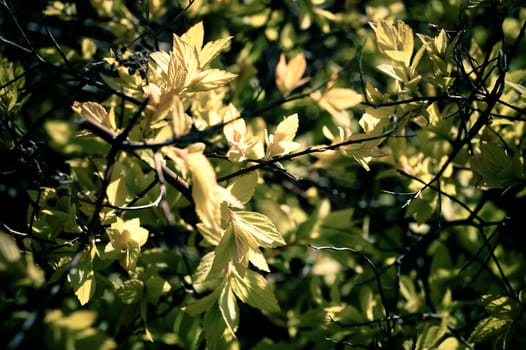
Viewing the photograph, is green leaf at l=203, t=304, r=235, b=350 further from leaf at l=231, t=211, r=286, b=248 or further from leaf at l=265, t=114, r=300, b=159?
leaf at l=265, t=114, r=300, b=159

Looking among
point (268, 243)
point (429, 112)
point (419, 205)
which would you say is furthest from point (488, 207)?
point (268, 243)

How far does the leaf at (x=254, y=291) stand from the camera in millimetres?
1080

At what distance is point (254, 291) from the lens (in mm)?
1096

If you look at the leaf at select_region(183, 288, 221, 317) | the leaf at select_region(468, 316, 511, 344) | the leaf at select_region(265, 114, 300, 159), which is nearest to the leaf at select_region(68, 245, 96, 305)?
the leaf at select_region(183, 288, 221, 317)

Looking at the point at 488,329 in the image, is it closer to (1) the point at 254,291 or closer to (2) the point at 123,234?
(1) the point at 254,291

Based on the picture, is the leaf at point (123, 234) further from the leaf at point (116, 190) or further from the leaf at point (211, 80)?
the leaf at point (211, 80)

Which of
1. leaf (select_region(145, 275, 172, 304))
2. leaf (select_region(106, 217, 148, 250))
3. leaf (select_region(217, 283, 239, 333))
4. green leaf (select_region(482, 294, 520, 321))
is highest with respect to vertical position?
leaf (select_region(106, 217, 148, 250))

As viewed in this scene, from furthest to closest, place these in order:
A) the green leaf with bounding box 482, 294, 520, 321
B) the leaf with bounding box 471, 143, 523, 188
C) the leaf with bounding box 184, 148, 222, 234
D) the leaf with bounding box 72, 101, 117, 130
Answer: the green leaf with bounding box 482, 294, 520, 321 → the leaf with bounding box 471, 143, 523, 188 → the leaf with bounding box 72, 101, 117, 130 → the leaf with bounding box 184, 148, 222, 234

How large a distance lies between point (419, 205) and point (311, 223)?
36cm

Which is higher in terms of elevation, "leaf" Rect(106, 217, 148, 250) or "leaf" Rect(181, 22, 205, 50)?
"leaf" Rect(181, 22, 205, 50)

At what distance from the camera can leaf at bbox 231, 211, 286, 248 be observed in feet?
3.28

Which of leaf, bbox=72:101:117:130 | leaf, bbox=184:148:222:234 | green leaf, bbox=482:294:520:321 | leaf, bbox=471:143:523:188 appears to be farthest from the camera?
green leaf, bbox=482:294:520:321

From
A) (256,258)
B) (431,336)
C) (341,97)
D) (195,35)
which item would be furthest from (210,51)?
(431,336)

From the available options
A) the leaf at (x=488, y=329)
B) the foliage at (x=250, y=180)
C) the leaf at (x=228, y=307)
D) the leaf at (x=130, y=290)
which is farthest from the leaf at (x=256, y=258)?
the leaf at (x=488, y=329)
